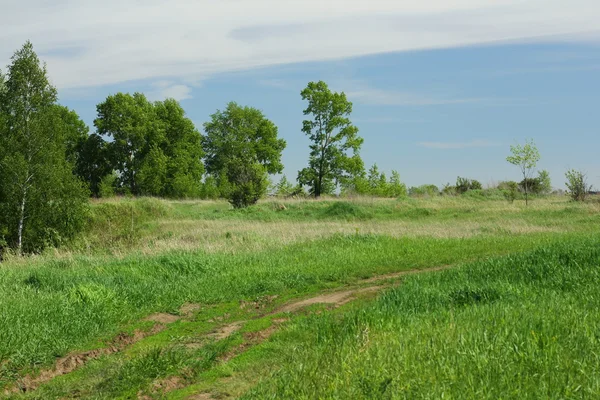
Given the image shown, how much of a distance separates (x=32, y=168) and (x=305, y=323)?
21.4 metres

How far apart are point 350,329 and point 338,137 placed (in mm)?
48554

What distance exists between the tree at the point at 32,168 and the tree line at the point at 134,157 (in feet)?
0.15

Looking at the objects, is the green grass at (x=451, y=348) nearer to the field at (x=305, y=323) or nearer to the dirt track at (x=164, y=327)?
the field at (x=305, y=323)

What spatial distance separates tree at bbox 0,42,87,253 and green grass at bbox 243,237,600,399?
2108 cm

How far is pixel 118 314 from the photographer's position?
417 inches

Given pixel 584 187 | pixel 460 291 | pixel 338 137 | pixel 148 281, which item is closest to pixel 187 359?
pixel 460 291

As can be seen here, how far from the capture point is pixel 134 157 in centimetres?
6153

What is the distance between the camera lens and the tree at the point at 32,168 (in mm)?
26203

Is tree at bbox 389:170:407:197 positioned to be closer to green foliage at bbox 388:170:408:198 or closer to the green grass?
green foliage at bbox 388:170:408:198

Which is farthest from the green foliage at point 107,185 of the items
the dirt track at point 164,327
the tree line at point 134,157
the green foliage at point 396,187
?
the dirt track at point 164,327

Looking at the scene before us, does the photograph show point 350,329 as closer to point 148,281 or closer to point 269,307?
point 269,307

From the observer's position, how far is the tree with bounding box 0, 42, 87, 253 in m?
26.2

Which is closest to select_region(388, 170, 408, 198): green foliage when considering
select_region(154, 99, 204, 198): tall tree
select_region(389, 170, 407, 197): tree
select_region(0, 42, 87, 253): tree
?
select_region(389, 170, 407, 197): tree

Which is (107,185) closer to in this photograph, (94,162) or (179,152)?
(94,162)
